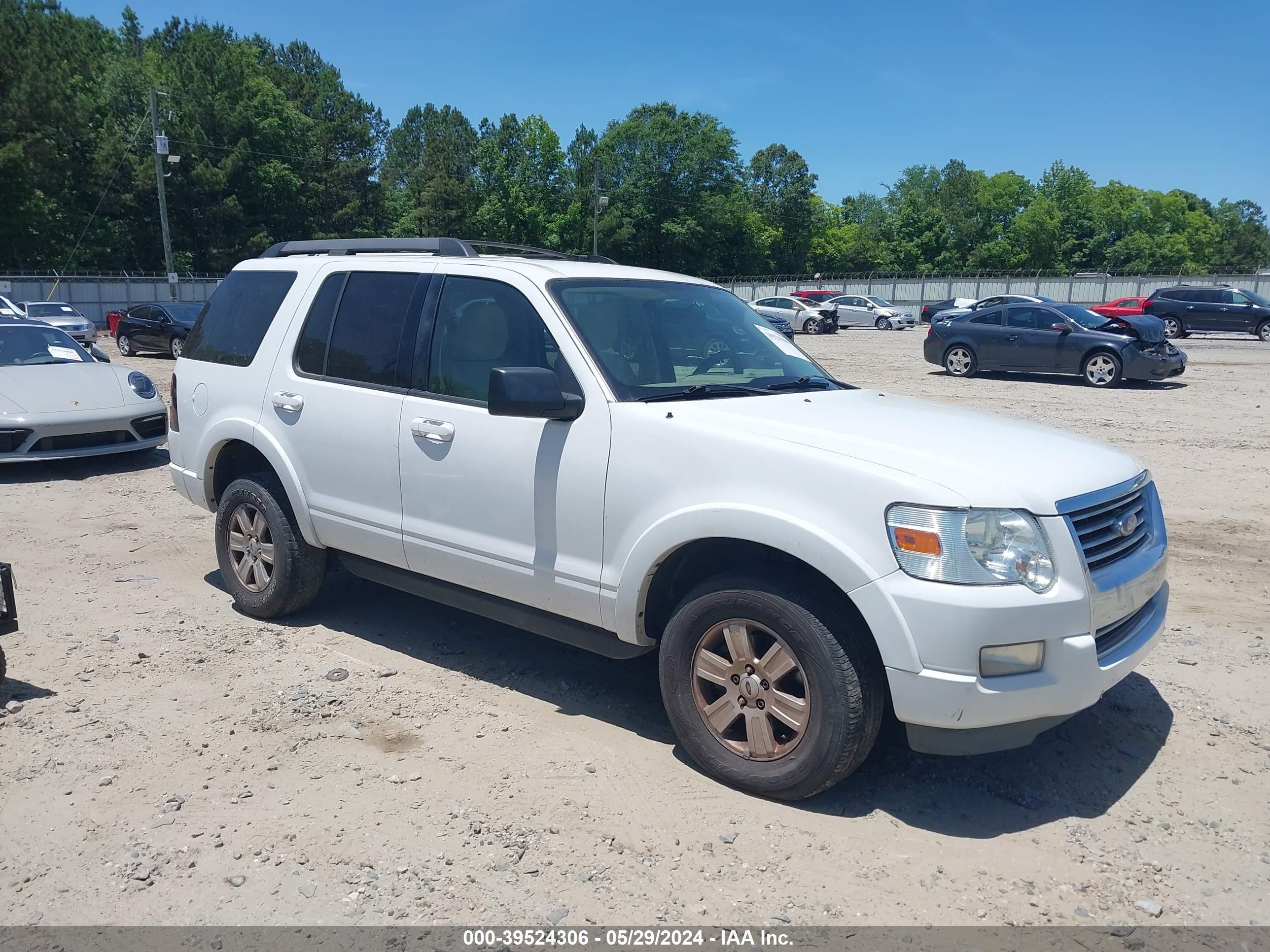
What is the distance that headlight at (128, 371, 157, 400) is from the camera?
403 inches

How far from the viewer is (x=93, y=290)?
40.1 metres

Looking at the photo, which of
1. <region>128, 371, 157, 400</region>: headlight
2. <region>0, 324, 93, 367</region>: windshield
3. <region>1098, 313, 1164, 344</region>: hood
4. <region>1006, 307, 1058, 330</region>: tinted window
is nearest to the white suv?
<region>128, 371, 157, 400</region>: headlight

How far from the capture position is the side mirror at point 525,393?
3.75 m

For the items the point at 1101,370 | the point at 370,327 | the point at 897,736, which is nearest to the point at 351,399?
the point at 370,327

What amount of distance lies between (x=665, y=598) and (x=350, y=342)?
2.22 meters

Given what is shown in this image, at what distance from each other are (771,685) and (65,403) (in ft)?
Result: 28.6

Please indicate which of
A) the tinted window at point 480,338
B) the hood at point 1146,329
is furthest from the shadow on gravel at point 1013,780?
the hood at point 1146,329

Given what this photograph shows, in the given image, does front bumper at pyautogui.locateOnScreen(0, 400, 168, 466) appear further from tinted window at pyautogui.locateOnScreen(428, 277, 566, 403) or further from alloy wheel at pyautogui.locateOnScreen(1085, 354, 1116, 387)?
alloy wheel at pyautogui.locateOnScreen(1085, 354, 1116, 387)

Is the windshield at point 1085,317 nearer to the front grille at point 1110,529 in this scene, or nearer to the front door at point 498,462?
the front grille at point 1110,529

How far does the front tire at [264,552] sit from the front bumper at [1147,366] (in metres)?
17.4

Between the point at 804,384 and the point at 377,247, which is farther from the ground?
the point at 377,247

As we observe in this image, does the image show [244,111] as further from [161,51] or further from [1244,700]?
[1244,700]

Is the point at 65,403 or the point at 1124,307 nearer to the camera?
the point at 65,403

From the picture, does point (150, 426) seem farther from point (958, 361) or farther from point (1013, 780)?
point (958, 361)
